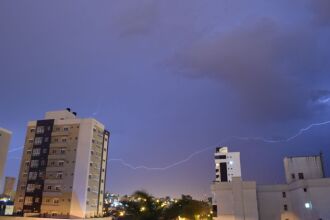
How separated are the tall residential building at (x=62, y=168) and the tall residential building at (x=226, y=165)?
42.6m

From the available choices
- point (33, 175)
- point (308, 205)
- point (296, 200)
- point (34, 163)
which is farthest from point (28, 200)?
point (308, 205)

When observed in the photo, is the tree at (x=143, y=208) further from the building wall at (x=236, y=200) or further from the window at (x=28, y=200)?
the window at (x=28, y=200)

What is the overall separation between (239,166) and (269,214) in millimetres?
56158

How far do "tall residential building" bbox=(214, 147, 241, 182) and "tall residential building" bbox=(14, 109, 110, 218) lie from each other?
4264 centimetres

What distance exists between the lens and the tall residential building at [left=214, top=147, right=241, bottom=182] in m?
98.4

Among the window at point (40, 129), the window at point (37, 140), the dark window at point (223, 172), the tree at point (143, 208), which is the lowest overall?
the tree at point (143, 208)

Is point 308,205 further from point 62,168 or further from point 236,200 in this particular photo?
point 62,168

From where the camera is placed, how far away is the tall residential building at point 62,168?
61.4m

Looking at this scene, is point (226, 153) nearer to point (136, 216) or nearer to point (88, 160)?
point (88, 160)

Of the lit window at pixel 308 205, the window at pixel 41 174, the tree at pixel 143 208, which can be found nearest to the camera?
the tree at pixel 143 208

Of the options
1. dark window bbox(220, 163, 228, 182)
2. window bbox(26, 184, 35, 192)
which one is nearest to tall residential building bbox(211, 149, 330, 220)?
window bbox(26, 184, 35, 192)

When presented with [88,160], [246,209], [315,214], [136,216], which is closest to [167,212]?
[136,216]

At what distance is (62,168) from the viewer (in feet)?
212

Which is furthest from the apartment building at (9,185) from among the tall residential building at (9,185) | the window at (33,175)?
the window at (33,175)
